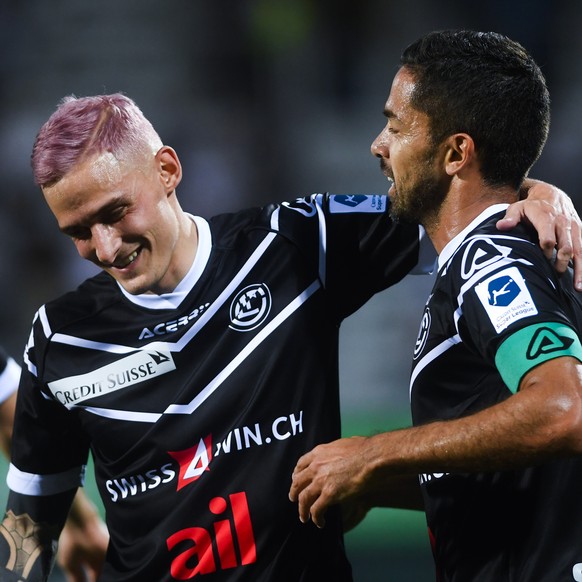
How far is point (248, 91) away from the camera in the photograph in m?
9.34

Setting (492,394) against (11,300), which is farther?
(11,300)

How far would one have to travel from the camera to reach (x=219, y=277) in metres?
2.96

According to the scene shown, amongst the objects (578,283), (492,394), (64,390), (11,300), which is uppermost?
(578,283)

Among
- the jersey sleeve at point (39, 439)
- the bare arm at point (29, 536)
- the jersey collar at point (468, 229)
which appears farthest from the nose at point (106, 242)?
the jersey collar at point (468, 229)

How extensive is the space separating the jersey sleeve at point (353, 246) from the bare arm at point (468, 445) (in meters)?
0.82

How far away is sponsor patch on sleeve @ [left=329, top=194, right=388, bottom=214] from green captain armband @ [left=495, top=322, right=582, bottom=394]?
1050mm

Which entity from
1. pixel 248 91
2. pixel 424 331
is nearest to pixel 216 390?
pixel 424 331

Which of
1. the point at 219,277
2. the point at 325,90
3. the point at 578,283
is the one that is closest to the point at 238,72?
the point at 325,90

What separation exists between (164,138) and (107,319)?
6596 millimetres

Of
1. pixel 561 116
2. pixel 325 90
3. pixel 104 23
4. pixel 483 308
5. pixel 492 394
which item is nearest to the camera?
pixel 483 308

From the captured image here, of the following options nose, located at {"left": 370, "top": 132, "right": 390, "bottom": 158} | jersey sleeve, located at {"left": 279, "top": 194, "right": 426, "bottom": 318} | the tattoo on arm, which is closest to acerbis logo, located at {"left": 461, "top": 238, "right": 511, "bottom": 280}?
nose, located at {"left": 370, "top": 132, "right": 390, "bottom": 158}

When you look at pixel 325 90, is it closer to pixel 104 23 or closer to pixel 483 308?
pixel 104 23

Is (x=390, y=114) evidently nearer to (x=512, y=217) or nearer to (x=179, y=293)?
(x=512, y=217)

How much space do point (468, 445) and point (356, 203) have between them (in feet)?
3.89
